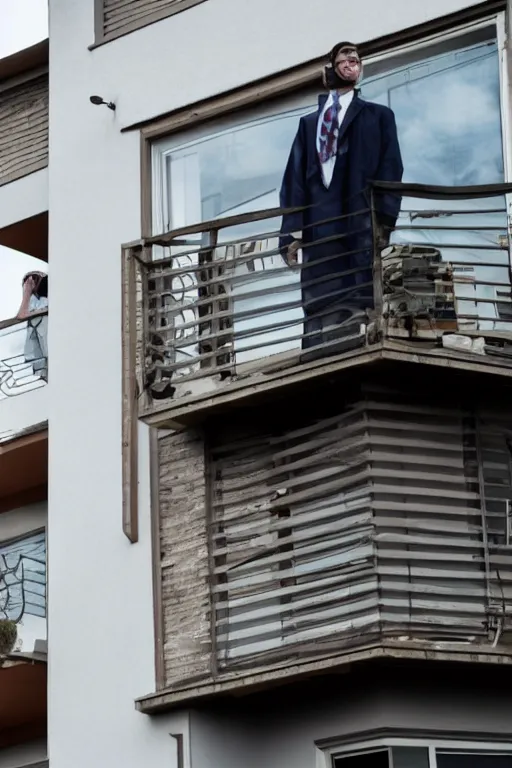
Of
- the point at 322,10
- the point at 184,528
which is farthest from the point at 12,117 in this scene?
the point at 184,528

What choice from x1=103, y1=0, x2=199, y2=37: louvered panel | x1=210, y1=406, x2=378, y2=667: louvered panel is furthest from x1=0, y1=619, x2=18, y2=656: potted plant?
x1=103, y1=0, x2=199, y2=37: louvered panel

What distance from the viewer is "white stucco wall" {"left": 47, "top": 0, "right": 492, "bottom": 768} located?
17.7 meters

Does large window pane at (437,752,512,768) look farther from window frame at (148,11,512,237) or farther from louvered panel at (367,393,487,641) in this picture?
window frame at (148,11,512,237)

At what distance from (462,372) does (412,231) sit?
1.35 metres

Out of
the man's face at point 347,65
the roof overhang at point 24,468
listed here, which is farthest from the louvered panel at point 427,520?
the roof overhang at point 24,468

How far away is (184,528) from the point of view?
1759cm

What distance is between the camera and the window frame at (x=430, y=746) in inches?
636

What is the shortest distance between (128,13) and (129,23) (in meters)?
0.12

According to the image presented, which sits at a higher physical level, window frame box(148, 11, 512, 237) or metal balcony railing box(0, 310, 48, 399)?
window frame box(148, 11, 512, 237)

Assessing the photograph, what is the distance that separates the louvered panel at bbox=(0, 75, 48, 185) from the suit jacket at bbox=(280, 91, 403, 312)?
4.24 m

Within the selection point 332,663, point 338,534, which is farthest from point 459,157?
point 332,663

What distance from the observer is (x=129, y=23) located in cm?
1989

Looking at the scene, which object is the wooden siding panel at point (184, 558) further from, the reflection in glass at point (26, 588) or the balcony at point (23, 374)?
the reflection in glass at point (26, 588)

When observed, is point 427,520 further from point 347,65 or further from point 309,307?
point 347,65
